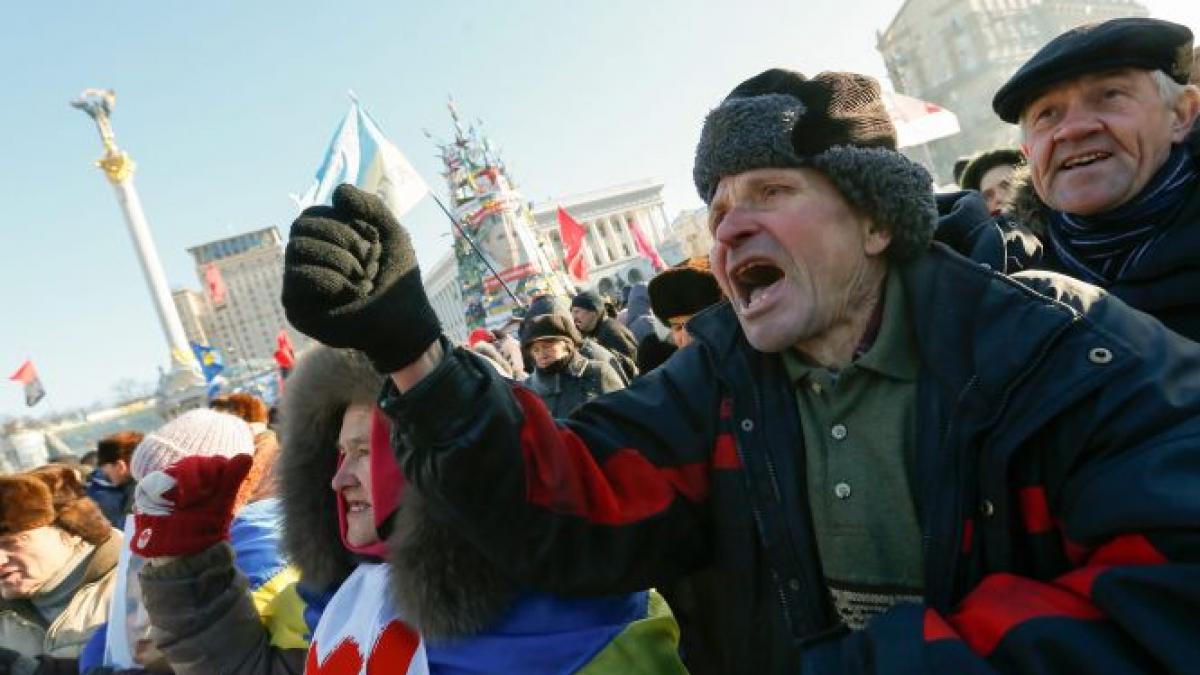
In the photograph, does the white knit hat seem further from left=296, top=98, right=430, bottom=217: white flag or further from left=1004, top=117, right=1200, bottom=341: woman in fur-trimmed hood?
left=296, top=98, right=430, bottom=217: white flag

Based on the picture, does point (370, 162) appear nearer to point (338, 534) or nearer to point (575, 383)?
point (575, 383)

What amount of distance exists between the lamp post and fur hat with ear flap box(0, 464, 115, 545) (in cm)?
2965

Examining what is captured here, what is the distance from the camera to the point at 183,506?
213 centimetres

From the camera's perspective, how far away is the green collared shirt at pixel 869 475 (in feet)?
4.38

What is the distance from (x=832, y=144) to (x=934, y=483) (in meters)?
0.71

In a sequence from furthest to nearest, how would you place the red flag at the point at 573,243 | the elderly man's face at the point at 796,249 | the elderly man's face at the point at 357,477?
the red flag at the point at 573,243 < the elderly man's face at the point at 357,477 < the elderly man's face at the point at 796,249

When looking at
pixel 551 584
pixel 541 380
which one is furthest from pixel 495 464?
pixel 541 380

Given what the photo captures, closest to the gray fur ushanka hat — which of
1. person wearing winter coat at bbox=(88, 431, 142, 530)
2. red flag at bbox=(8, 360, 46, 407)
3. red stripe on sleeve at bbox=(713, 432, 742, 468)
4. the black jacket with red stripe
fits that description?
the black jacket with red stripe

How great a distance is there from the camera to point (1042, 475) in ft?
Answer: 3.76

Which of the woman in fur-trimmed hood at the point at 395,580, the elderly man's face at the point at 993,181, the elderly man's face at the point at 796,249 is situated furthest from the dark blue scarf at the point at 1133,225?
the elderly man's face at the point at 993,181

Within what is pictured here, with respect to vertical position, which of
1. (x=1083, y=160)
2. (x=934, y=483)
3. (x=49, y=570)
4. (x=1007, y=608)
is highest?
(x=1083, y=160)

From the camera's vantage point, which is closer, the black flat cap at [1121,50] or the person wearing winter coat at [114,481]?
the black flat cap at [1121,50]

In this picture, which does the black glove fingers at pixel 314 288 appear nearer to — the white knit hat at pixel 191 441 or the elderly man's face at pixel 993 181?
the white knit hat at pixel 191 441

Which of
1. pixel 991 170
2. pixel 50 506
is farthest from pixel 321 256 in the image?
pixel 991 170
